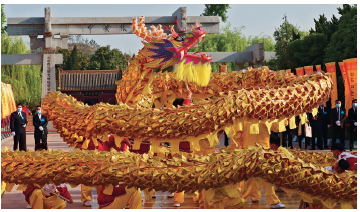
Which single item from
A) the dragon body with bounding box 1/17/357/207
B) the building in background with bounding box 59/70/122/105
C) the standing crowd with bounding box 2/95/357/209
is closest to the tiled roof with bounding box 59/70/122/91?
the building in background with bounding box 59/70/122/105

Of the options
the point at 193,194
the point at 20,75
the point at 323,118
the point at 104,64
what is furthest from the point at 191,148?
the point at 104,64

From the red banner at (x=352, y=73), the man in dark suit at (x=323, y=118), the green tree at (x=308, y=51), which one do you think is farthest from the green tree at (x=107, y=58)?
the red banner at (x=352, y=73)

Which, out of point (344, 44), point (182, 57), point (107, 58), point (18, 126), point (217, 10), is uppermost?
point (217, 10)

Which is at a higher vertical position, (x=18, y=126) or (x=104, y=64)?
(x=104, y=64)

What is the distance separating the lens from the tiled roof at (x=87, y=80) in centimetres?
2122

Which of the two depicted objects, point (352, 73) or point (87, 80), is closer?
point (352, 73)

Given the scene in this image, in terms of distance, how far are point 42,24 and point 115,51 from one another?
58.6 feet

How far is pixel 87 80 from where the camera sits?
2144 cm

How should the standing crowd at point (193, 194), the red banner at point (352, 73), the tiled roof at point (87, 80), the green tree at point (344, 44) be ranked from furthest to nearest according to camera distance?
the tiled roof at point (87, 80) < the green tree at point (344, 44) < the red banner at point (352, 73) < the standing crowd at point (193, 194)

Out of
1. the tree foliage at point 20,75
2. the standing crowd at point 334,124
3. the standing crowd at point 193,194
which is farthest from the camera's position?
the tree foliage at point 20,75

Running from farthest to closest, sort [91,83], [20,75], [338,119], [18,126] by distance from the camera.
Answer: [91,83] → [20,75] → [18,126] → [338,119]

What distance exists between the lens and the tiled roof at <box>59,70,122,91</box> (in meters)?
21.2

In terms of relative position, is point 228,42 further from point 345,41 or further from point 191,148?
point 191,148

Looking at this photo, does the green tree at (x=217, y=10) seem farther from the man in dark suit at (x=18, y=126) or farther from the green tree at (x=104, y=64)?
the man in dark suit at (x=18, y=126)
